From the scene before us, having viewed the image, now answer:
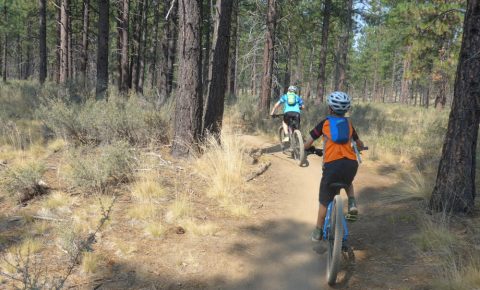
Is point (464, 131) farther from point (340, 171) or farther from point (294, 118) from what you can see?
point (294, 118)

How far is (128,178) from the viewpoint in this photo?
6648 mm

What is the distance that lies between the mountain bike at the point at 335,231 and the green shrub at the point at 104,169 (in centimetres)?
339

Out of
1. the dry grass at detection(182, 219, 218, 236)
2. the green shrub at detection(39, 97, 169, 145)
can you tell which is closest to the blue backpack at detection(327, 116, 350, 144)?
the dry grass at detection(182, 219, 218, 236)

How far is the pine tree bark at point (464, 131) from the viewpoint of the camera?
5254 mm

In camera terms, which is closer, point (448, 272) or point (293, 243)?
point (448, 272)

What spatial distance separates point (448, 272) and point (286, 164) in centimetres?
547

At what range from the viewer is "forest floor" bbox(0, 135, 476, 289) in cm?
432

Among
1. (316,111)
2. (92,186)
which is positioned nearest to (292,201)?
(92,186)

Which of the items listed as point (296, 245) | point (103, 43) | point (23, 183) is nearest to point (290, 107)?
point (296, 245)

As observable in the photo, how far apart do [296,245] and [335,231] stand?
4.57 ft

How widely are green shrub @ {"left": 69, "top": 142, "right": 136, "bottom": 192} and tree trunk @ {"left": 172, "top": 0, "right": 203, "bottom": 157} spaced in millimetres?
1354

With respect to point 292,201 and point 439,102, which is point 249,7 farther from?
point 292,201

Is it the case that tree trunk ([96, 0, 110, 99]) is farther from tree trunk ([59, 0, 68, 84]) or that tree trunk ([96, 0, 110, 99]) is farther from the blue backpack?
the blue backpack

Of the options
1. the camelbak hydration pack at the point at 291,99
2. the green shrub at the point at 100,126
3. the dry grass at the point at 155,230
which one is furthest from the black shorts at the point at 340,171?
the camelbak hydration pack at the point at 291,99
